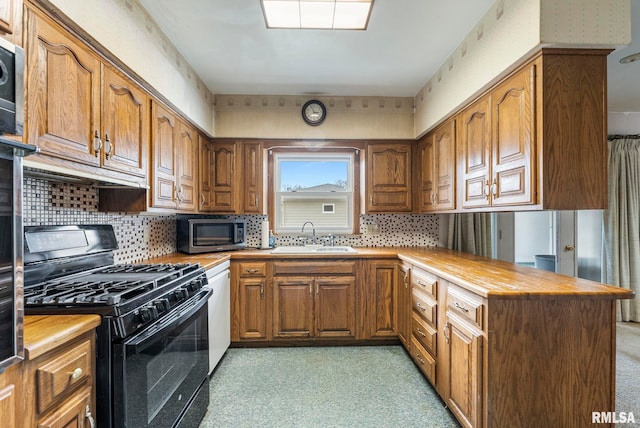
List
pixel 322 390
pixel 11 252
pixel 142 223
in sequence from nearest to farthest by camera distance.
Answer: pixel 11 252, pixel 322 390, pixel 142 223

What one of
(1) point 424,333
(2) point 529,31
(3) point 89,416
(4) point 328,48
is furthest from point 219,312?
(2) point 529,31

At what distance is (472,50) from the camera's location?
2117 mm

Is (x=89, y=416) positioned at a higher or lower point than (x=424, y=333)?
higher

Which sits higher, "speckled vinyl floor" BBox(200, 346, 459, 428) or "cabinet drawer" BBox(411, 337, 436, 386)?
"cabinet drawer" BBox(411, 337, 436, 386)

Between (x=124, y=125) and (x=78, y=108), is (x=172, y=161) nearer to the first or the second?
(x=124, y=125)

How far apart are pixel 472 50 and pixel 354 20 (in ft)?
2.68

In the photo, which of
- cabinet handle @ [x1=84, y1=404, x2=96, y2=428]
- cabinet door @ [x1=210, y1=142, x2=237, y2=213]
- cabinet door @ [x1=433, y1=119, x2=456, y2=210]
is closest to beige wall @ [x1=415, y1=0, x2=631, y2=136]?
cabinet door @ [x1=433, y1=119, x2=456, y2=210]

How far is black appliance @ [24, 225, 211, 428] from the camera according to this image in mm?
1154

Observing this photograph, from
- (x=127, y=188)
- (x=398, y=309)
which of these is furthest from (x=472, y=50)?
(x=127, y=188)

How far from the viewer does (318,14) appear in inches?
77.5

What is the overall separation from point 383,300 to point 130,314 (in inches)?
86.6

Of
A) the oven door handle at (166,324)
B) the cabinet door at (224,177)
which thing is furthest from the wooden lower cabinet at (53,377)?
the cabinet door at (224,177)

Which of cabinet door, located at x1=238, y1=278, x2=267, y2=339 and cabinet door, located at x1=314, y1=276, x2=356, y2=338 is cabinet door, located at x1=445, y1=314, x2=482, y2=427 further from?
cabinet door, located at x1=238, y1=278, x2=267, y2=339

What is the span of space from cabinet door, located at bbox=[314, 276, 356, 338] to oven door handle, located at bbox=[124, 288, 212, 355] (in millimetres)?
1184
